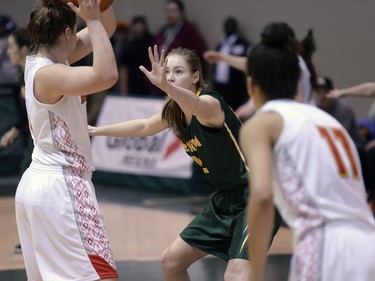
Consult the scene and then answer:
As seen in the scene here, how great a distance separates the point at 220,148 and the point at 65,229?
45.4 inches

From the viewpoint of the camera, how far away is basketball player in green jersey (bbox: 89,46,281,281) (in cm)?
500

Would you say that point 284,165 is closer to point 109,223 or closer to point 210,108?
point 210,108

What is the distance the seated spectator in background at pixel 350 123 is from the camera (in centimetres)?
932

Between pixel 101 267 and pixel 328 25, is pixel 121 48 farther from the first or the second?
pixel 101 267

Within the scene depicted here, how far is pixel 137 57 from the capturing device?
45.2ft

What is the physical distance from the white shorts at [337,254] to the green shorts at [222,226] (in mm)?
1746

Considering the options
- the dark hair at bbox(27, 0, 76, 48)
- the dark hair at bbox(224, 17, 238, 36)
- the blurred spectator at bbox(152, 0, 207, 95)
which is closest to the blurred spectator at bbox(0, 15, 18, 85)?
the blurred spectator at bbox(152, 0, 207, 95)

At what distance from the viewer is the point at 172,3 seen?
13.2 m

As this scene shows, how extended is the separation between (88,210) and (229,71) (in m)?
8.42

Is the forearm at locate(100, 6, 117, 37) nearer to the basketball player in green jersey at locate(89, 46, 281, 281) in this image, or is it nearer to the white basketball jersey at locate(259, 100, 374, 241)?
the basketball player in green jersey at locate(89, 46, 281, 281)

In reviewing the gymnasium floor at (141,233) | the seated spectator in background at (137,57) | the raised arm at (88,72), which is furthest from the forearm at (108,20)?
the seated spectator in background at (137,57)

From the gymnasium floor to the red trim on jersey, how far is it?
2536 mm

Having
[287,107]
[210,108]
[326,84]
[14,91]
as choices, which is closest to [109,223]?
[326,84]

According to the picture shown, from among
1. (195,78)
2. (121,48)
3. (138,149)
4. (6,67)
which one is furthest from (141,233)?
(121,48)
